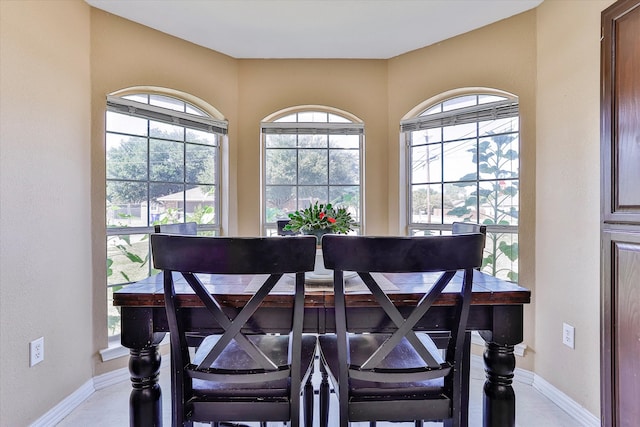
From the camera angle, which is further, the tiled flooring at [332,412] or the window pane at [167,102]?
the window pane at [167,102]

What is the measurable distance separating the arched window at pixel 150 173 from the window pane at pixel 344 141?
3.11ft

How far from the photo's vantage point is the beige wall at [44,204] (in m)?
1.61

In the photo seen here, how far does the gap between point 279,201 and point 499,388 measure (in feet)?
7.42

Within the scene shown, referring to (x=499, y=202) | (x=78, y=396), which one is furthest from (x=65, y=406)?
(x=499, y=202)

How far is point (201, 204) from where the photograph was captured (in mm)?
2871

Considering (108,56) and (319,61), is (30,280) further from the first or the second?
(319,61)

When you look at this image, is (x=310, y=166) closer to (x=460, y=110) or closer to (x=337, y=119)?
(x=337, y=119)

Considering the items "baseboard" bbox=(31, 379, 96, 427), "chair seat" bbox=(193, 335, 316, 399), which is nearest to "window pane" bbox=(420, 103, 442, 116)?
"chair seat" bbox=(193, 335, 316, 399)

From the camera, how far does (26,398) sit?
5.51 feet

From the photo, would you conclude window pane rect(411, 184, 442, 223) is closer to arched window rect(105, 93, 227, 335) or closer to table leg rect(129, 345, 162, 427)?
arched window rect(105, 93, 227, 335)

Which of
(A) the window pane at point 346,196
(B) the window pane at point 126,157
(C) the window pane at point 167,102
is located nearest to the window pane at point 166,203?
(B) the window pane at point 126,157

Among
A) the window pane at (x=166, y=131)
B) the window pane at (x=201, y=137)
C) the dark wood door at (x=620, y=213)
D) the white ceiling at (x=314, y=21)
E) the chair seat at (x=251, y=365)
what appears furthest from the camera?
the window pane at (x=201, y=137)

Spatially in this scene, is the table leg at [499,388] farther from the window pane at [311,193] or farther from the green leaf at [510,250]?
the window pane at [311,193]

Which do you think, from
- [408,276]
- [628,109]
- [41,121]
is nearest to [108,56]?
[41,121]
